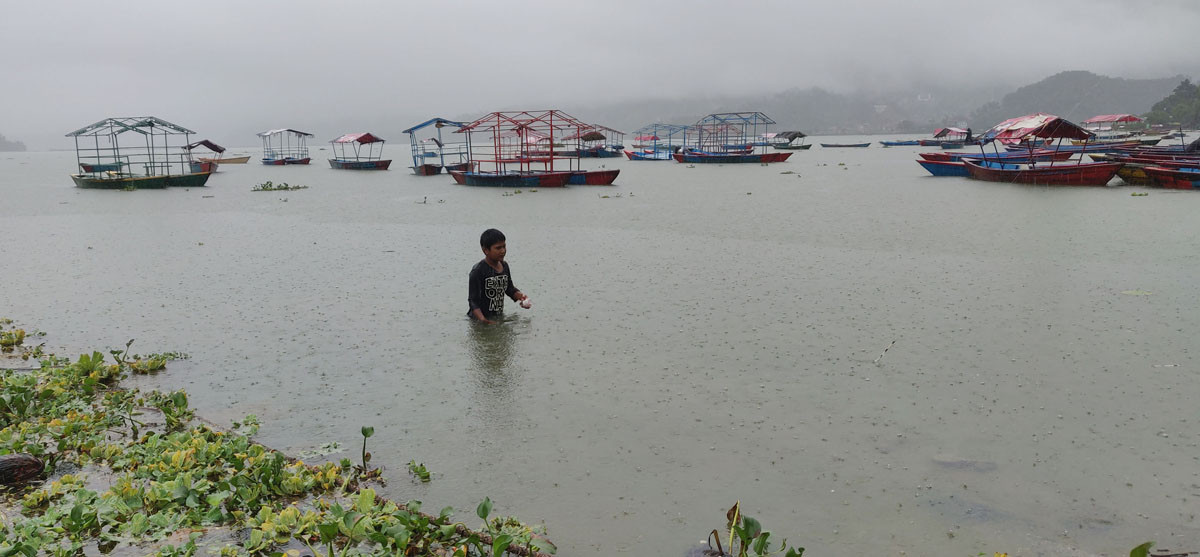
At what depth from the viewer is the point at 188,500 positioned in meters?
3.62

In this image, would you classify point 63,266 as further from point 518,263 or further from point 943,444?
point 943,444

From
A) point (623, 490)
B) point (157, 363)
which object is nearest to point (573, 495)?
point (623, 490)

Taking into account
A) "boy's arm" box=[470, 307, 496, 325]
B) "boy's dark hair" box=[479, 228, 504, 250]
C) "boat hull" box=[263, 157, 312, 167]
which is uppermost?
"boat hull" box=[263, 157, 312, 167]

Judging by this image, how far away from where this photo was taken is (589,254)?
12141mm

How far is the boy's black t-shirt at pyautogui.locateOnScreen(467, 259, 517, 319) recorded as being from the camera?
714 cm

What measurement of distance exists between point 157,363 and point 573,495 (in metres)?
4.13

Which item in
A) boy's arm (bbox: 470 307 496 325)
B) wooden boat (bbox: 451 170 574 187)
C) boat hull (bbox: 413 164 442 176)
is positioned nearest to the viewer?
boy's arm (bbox: 470 307 496 325)

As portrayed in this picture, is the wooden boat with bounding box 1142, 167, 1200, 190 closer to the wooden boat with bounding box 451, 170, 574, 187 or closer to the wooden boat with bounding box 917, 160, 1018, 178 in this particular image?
the wooden boat with bounding box 917, 160, 1018, 178

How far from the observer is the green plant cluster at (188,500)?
3.31 m

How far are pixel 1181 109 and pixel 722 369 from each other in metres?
119

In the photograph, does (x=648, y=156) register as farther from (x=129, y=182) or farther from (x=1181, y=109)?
(x=1181, y=109)

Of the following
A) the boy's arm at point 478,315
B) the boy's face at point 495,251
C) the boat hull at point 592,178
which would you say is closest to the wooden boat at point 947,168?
the boat hull at point 592,178

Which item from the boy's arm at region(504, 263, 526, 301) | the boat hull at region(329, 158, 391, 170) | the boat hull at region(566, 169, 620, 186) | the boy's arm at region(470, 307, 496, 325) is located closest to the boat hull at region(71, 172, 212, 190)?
the boat hull at region(329, 158, 391, 170)

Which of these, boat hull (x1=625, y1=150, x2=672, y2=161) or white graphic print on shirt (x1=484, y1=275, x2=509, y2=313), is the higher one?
boat hull (x1=625, y1=150, x2=672, y2=161)
